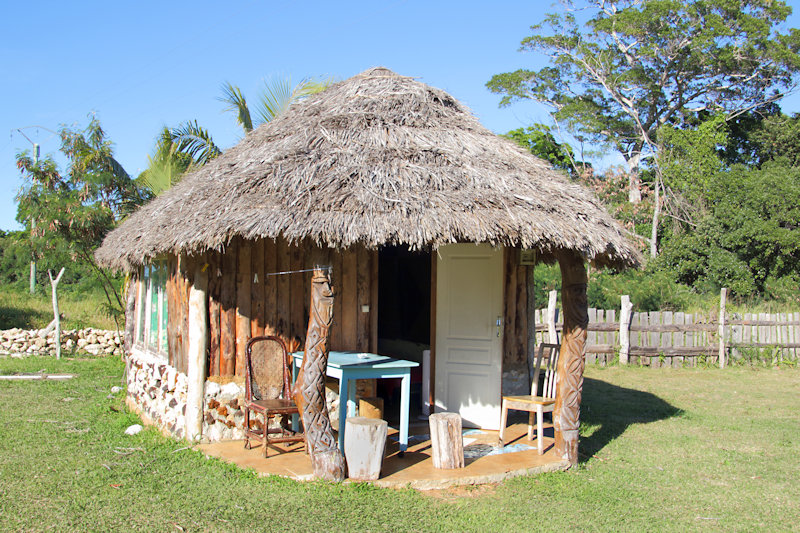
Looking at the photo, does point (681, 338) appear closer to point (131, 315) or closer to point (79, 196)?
point (131, 315)

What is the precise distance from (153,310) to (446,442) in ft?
15.2

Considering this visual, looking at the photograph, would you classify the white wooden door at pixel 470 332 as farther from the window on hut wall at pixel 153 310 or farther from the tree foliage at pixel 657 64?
the tree foliage at pixel 657 64

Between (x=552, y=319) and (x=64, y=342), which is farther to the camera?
(x=64, y=342)

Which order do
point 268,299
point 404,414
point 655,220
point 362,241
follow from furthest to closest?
point 655,220 → point 268,299 → point 404,414 → point 362,241

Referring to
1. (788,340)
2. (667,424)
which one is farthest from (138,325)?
(788,340)

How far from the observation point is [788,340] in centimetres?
1445

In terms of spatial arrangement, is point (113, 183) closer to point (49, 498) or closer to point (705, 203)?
point (49, 498)

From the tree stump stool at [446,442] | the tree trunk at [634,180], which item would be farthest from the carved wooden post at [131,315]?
the tree trunk at [634,180]

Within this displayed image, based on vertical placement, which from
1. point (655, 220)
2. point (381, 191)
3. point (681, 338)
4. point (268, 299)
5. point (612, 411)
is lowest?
point (612, 411)

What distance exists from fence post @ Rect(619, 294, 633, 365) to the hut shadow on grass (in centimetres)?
227

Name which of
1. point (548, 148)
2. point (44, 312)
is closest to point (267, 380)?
point (44, 312)

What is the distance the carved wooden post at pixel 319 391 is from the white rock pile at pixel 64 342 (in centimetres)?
1018

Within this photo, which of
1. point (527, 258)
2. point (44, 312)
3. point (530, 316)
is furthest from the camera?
point (44, 312)

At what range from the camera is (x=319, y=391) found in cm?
566
